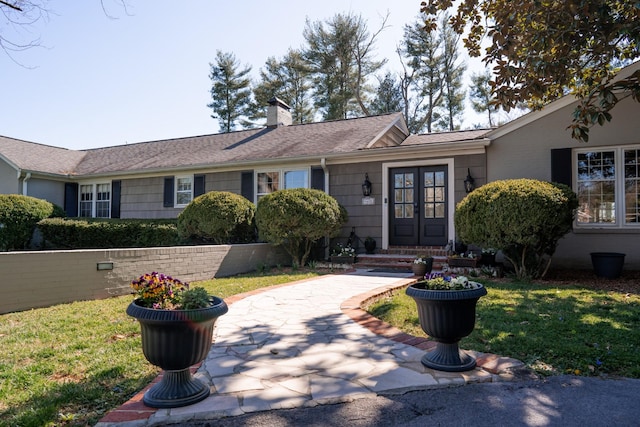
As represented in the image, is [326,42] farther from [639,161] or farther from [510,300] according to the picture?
[510,300]

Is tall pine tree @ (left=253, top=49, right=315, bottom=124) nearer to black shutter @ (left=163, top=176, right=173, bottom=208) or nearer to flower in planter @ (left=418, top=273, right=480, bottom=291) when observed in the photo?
black shutter @ (left=163, top=176, right=173, bottom=208)

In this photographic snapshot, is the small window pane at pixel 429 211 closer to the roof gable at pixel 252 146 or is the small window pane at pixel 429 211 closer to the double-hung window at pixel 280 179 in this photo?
the roof gable at pixel 252 146

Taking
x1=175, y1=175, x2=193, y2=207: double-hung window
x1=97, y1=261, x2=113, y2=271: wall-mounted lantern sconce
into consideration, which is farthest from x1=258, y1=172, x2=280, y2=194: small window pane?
x1=97, y1=261, x2=113, y2=271: wall-mounted lantern sconce

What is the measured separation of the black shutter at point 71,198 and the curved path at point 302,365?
12753 millimetres

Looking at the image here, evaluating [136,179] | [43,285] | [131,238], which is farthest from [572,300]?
[136,179]

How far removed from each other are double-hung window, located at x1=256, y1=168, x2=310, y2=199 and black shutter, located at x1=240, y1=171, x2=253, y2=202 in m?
0.20

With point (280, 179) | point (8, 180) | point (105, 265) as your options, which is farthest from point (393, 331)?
point (8, 180)

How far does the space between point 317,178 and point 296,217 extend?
2.32 metres

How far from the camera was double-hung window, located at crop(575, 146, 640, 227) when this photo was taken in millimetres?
8047

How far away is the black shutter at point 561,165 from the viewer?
830 centimetres

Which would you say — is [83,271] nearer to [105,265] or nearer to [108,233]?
[105,265]

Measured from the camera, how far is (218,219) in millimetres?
9695

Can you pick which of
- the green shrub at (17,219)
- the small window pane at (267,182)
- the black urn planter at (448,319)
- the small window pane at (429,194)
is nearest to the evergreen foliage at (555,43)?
the small window pane at (429,194)

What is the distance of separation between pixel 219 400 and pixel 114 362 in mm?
1304
